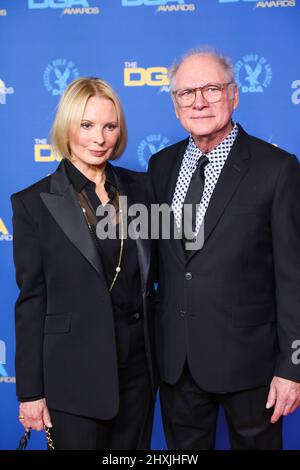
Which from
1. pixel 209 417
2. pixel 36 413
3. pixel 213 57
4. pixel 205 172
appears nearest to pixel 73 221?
pixel 205 172

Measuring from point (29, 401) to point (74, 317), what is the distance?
1.01 feet

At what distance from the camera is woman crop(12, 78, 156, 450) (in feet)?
5.90

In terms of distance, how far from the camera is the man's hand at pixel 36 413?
1.86 metres

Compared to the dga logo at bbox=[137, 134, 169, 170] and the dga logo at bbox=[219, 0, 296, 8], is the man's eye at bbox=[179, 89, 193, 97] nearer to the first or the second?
the dga logo at bbox=[137, 134, 169, 170]

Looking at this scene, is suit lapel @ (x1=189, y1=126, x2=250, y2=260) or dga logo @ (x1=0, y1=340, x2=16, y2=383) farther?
dga logo @ (x1=0, y1=340, x2=16, y2=383)

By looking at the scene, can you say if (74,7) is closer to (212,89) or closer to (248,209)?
(212,89)

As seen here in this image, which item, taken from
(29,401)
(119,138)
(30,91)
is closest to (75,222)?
(119,138)

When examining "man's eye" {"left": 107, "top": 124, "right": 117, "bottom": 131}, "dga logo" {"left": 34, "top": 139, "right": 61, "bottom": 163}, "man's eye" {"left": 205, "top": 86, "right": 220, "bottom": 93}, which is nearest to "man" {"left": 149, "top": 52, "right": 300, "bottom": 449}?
"man's eye" {"left": 205, "top": 86, "right": 220, "bottom": 93}

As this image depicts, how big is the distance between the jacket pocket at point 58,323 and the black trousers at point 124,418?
0.52ft

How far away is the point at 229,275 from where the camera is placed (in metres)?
1.88

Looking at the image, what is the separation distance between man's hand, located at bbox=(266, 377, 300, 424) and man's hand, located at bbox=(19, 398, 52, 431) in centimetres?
71

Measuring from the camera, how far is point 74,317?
182 centimetres

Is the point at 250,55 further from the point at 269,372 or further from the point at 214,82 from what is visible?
the point at 269,372

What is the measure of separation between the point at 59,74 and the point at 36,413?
1.60 m
